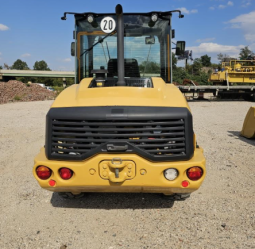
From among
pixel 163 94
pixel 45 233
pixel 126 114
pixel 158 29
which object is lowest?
pixel 45 233

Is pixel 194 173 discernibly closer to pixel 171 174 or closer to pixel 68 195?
pixel 171 174

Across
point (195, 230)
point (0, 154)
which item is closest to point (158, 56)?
point (195, 230)

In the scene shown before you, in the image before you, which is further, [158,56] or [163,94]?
[158,56]

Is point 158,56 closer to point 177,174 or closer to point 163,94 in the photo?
point 163,94

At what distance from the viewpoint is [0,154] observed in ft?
19.8

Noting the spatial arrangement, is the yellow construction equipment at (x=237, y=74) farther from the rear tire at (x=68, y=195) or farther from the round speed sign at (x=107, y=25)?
the rear tire at (x=68, y=195)

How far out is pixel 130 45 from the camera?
455 centimetres

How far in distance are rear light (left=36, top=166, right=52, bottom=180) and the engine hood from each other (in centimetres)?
69

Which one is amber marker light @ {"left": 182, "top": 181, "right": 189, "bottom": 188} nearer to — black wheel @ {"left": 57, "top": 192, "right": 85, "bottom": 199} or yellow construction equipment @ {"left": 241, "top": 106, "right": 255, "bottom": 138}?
black wheel @ {"left": 57, "top": 192, "right": 85, "bottom": 199}

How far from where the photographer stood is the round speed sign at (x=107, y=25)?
4270 millimetres

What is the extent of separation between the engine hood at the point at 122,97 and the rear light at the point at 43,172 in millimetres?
685

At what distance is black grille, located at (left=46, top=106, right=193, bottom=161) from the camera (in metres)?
2.79

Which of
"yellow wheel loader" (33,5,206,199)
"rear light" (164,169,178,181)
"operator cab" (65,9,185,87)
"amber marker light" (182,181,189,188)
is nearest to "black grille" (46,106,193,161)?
"yellow wheel loader" (33,5,206,199)

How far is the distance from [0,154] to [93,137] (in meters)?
4.07
